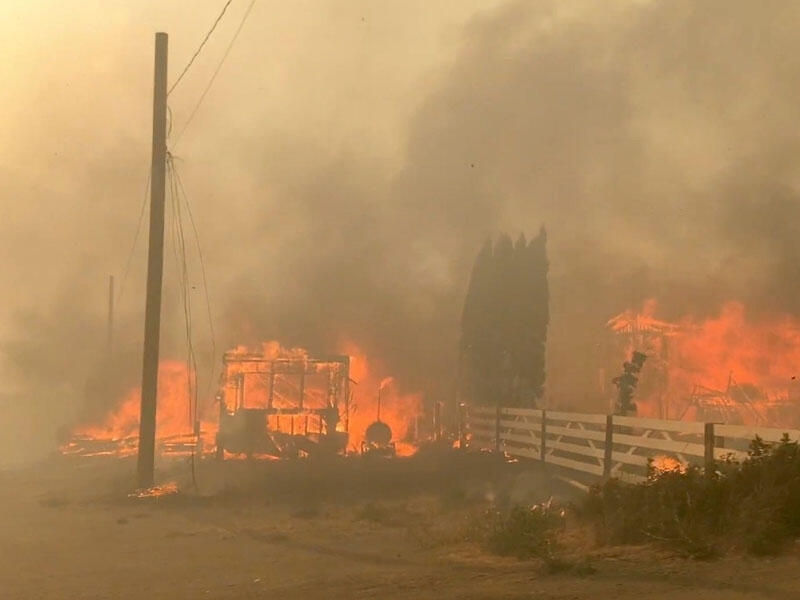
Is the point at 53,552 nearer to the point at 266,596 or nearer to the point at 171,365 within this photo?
the point at 266,596

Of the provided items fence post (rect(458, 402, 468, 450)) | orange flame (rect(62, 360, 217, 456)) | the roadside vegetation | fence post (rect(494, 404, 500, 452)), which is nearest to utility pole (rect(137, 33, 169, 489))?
fence post (rect(494, 404, 500, 452))

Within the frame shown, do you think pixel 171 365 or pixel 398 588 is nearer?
pixel 398 588

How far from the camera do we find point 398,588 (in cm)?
979

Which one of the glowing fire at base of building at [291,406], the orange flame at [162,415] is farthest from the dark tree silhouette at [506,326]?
the orange flame at [162,415]

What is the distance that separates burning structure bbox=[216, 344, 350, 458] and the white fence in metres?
4.05

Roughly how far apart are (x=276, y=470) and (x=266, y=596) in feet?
43.7

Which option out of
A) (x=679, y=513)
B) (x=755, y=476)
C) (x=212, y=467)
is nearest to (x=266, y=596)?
(x=679, y=513)

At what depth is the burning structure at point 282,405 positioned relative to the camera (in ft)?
86.8

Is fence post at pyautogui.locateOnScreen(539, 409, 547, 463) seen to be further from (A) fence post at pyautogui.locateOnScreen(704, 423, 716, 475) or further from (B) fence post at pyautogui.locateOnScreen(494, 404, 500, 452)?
(A) fence post at pyautogui.locateOnScreen(704, 423, 716, 475)

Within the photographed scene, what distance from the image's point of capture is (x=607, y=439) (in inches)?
666

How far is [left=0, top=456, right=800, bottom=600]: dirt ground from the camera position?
9.19m

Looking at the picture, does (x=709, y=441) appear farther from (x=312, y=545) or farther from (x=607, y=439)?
(x=312, y=545)

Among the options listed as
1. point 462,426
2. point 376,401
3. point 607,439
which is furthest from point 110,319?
point 607,439

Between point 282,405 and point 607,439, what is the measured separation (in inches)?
570
